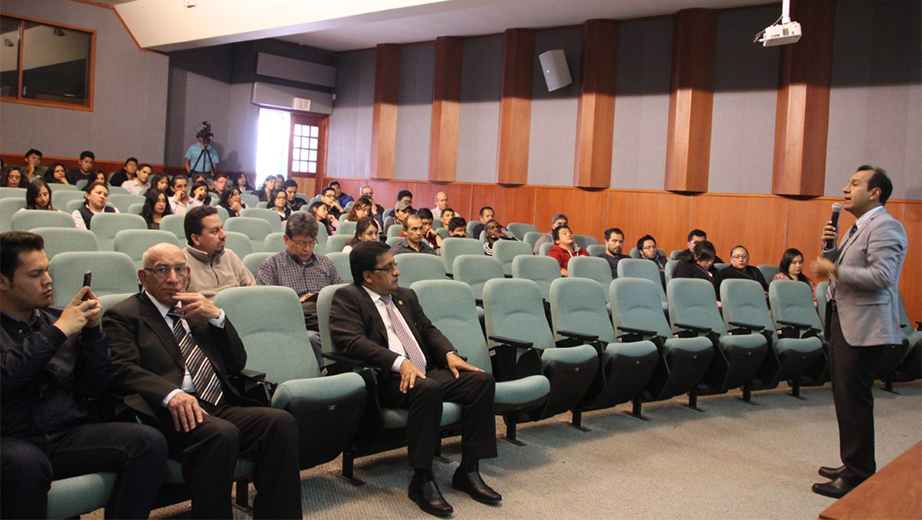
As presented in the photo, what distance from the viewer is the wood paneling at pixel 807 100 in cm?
873

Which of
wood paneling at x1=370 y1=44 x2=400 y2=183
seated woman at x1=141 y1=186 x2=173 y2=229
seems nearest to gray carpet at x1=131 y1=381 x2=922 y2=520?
seated woman at x1=141 y1=186 x2=173 y2=229

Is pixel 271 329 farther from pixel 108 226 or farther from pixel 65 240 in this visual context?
pixel 108 226

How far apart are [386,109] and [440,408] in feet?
34.8

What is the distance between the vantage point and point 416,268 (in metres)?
4.62

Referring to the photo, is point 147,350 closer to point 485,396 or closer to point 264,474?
point 264,474

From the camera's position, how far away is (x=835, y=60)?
8805mm

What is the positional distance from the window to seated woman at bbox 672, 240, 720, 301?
374 inches

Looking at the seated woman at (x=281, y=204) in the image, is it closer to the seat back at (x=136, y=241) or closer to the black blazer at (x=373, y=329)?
the seat back at (x=136, y=241)

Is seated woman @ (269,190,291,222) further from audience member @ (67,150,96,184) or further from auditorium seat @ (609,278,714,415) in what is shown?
auditorium seat @ (609,278,714,415)

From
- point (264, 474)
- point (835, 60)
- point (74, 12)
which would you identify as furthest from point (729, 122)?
point (74, 12)

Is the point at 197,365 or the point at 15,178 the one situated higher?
the point at 15,178

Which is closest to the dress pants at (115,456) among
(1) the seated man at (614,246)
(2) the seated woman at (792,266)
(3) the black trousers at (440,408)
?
(3) the black trousers at (440,408)

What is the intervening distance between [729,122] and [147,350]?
341 inches

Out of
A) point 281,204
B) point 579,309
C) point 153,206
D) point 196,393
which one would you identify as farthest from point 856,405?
point 281,204
